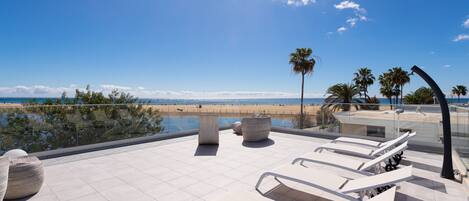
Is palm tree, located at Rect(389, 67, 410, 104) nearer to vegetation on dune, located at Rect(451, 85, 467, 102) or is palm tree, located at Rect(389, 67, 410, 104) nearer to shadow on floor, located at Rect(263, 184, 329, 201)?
vegetation on dune, located at Rect(451, 85, 467, 102)

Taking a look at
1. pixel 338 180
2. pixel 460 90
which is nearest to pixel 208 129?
pixel 338 180

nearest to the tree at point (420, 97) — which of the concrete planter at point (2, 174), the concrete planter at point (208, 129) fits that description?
the concrete planter at point (208, 129)

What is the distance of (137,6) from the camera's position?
31.9 ft

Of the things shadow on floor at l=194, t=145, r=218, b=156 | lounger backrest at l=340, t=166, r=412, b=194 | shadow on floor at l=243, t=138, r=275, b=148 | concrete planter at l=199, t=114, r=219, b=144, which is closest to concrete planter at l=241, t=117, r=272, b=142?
shadow on floor at l=243, t=138, r=275, b=148

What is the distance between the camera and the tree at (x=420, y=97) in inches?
1174

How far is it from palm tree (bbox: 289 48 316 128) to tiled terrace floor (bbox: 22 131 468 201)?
13.2 meters

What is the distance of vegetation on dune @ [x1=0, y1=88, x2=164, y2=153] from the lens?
540 centimetres

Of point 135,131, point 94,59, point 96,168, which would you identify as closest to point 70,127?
point 135,131

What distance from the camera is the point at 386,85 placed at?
32.4 metres

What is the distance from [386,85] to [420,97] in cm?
453

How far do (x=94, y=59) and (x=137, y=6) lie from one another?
40.4 feet

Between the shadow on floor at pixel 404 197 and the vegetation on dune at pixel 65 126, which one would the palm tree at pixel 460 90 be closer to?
the shadow on floor at pixel 404 197

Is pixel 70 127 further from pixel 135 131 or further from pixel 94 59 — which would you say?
pixel 94 59

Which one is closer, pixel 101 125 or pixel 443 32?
pixel 101 125
